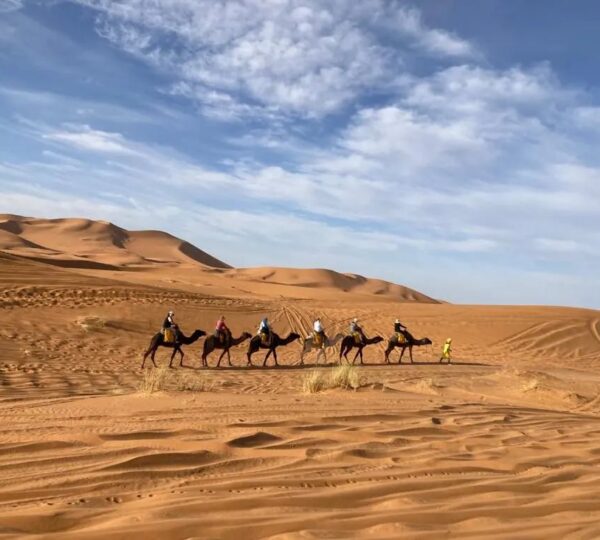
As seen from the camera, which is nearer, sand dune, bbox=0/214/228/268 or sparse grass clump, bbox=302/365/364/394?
sparse grass clump, bbox=302/365/364/394

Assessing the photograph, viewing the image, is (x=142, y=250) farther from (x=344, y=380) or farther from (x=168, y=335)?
(x=344, y=380)

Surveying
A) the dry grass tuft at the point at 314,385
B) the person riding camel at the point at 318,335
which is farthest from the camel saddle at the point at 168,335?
the dry grass tuft at the point at 314,385

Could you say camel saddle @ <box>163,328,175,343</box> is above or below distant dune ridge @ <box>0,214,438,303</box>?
below

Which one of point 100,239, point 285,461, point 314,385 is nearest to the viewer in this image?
point 285,461

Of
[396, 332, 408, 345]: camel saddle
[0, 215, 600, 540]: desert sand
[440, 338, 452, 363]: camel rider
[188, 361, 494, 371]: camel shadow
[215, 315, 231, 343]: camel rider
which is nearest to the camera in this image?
[0, 215, 600, 540]: desert sand

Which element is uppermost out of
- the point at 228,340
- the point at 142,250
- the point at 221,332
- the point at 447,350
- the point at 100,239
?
the point at 100,239

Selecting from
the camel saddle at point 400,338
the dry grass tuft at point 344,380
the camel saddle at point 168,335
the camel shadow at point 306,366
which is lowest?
the camel shadow at point 306,366

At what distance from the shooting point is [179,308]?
28094mm

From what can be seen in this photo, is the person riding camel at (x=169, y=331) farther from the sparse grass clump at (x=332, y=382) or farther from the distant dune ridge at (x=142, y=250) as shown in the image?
the distant dune ridge at (x=142, y=250)

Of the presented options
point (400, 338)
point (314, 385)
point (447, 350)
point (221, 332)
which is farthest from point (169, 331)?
point (447, 350)

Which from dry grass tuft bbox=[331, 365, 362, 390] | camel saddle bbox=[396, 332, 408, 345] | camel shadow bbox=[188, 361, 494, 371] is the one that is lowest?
camel shadow bbox=[188, 361, 494, 371]

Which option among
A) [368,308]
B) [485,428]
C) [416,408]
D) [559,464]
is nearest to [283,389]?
[416,408]

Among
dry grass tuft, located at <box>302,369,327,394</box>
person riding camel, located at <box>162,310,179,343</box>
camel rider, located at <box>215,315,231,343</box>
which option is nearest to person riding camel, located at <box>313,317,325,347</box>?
camel rider, located at <box>215,315,231,343</box>

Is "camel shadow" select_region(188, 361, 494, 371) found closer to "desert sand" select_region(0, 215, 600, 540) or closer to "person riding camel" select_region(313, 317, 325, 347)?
"person riding camel" select_region(313, 317, 325, 347)
